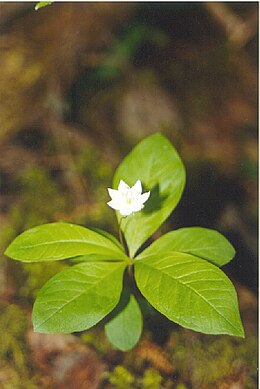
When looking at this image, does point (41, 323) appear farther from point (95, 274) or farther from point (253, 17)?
point (253, 17)

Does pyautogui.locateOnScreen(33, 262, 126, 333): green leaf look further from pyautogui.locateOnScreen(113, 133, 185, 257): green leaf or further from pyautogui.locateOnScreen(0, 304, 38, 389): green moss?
pyautogui.locateOnScreen(0, 304, 38, 389): green moss

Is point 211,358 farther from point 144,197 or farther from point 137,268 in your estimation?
point 144,197

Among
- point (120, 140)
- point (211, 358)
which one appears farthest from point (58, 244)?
point (120, 140)

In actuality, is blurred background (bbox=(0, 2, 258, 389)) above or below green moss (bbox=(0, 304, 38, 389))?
above

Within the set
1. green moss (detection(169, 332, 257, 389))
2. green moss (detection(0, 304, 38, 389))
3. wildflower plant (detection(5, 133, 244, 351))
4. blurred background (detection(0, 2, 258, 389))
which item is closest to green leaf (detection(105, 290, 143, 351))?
wildflower plant (detection(5, 133, 244, 351))

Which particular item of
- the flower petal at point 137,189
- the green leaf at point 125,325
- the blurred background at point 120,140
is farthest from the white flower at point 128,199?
the blurred background at point 120,140

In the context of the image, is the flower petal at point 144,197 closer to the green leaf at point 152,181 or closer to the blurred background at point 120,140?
the green leaf at point 152,181
